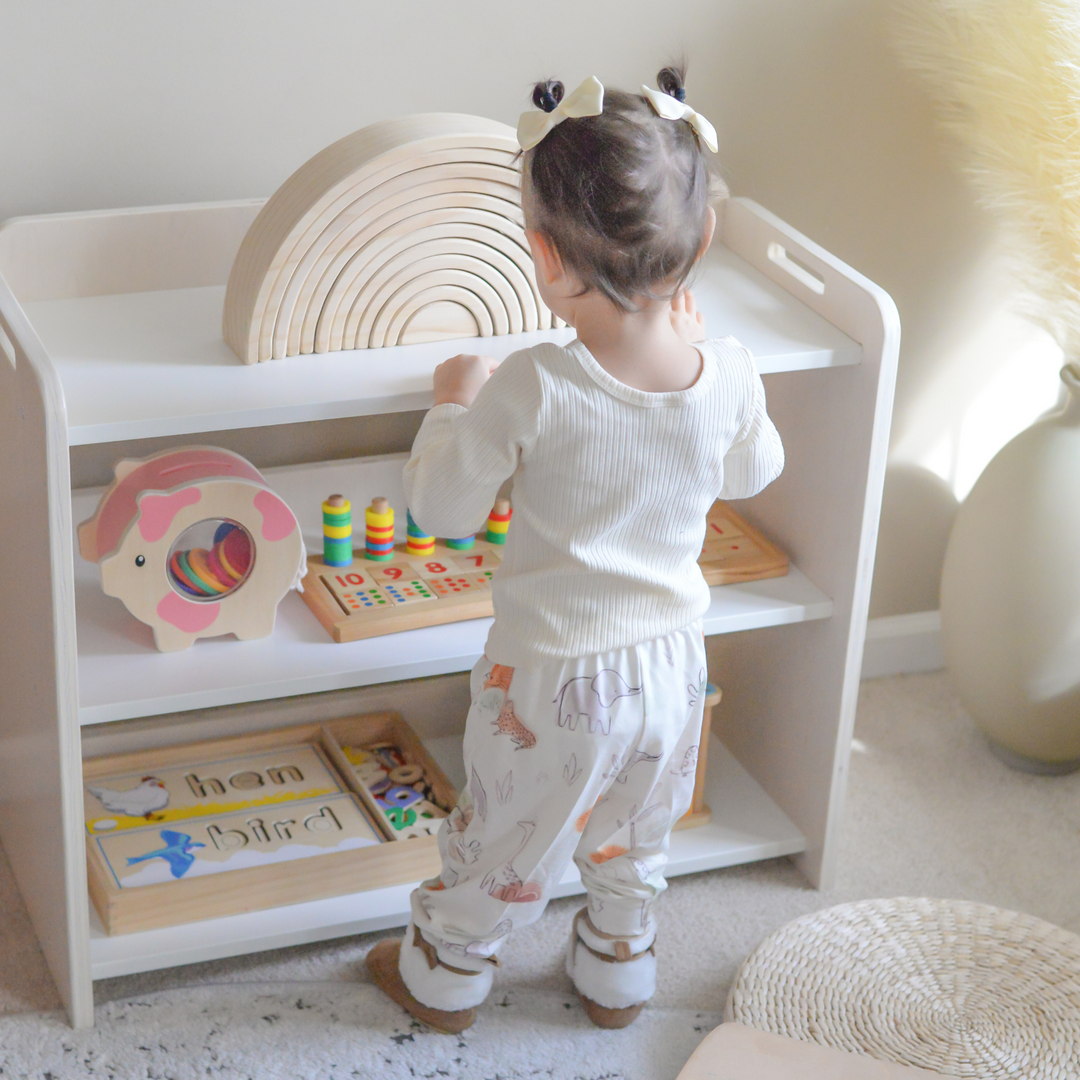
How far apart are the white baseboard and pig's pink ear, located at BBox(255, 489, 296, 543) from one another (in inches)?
39.3

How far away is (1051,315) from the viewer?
171 cm


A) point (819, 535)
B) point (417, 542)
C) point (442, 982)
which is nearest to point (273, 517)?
point (417, 542)

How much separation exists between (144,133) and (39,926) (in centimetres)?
83

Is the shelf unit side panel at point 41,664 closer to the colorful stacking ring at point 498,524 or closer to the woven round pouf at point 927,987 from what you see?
the colorful stacking ring at point 498,524

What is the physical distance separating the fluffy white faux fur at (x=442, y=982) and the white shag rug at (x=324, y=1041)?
1.7 inches

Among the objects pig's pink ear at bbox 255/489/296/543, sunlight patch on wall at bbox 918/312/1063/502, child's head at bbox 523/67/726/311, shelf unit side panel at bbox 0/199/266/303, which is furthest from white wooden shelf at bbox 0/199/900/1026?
sunlight patch on wall at bbox 918/312/1063/502

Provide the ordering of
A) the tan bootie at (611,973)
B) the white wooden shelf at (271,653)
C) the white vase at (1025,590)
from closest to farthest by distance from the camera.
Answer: the white wooden shelf at (271,653)
the tan bootie at (611,973)
the white vase at (1025,590)

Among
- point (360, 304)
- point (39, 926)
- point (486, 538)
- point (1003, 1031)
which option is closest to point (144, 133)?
point (360, 304)

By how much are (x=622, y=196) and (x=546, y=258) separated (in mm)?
86

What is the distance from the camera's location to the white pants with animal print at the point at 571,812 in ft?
4.01

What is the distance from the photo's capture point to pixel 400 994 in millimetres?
1421

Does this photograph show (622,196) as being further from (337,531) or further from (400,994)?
(400,994)

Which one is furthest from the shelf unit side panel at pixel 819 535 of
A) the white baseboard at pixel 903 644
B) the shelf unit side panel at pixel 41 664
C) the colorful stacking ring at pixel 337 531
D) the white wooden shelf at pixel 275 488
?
the shelf unit side panel at pixel 41 664

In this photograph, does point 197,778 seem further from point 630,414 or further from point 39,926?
point 630,414
